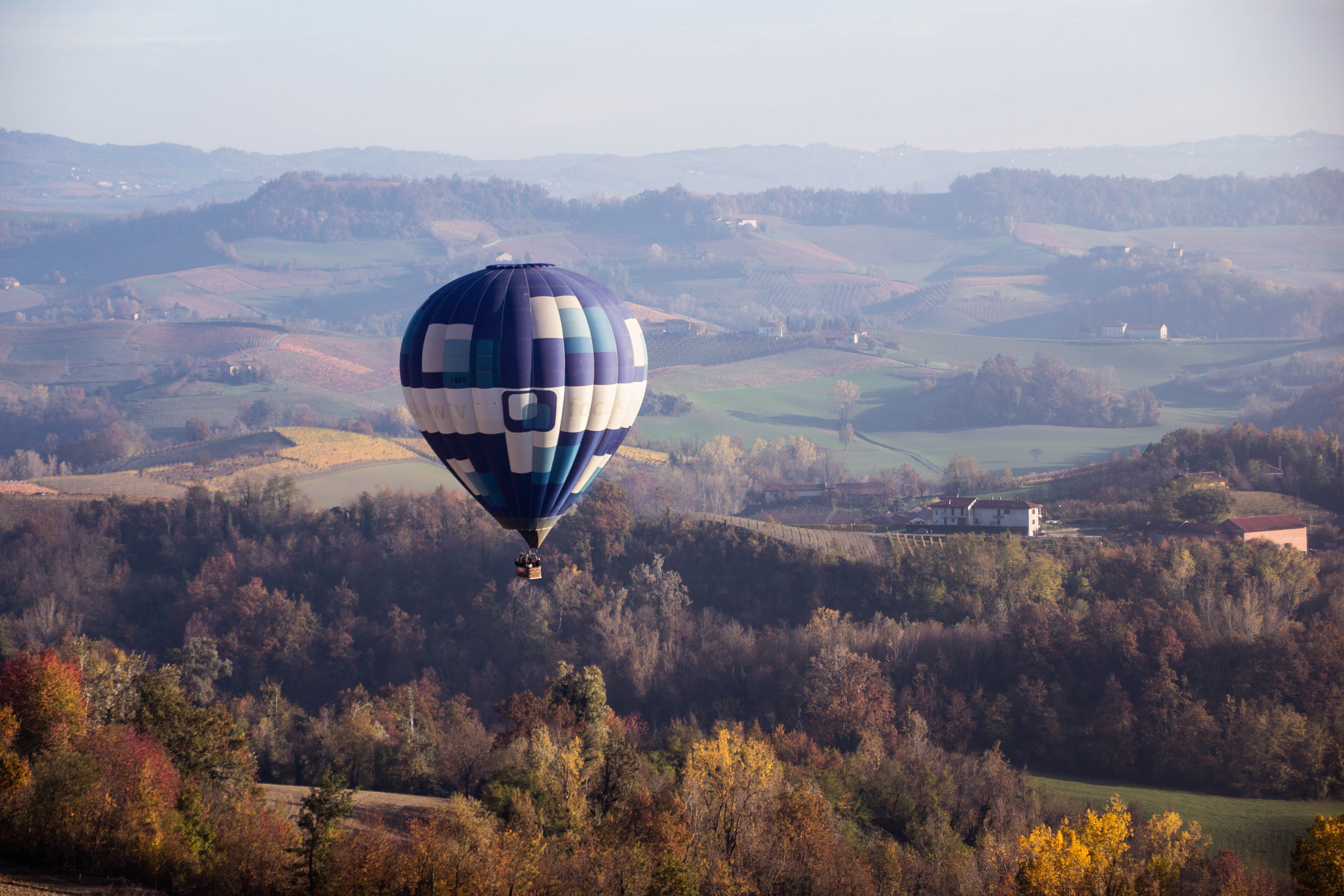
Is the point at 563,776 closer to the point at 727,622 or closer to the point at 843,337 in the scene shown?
the point at 727,622

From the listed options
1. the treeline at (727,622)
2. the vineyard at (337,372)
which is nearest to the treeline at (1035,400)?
the vineyard at (337,372)

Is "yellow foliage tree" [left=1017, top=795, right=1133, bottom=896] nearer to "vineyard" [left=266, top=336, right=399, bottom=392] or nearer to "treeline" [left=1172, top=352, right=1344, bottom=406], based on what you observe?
"treeline" [left=1172, top=352, right=1344, bottom=406]

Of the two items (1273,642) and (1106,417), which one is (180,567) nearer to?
(1273,642)

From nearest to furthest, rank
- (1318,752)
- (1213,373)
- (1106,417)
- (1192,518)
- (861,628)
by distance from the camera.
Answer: (1318,752) → (861,628) → (1192,518) → (1106,417) → (1213,373)

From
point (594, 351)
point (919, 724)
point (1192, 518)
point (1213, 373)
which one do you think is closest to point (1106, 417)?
point (1213, 373)

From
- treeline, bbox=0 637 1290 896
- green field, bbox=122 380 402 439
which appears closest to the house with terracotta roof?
treeline, bbox=0 637 1290 896

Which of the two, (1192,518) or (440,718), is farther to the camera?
(1192,518)
